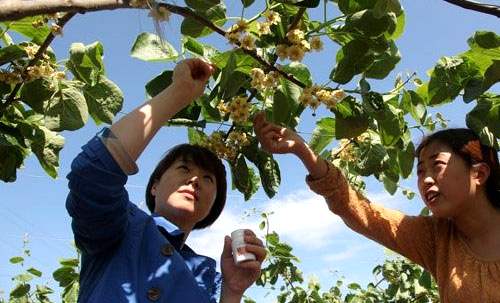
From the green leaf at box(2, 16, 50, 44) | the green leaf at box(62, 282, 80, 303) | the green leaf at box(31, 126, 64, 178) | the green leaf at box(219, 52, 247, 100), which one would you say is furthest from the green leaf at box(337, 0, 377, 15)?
the green leaf at box(62, 282, 80, 303)

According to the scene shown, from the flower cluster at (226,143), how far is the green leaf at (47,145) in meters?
0.46

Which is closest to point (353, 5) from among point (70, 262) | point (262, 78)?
point (262, 78)

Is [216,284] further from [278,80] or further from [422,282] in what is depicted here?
[422,282]

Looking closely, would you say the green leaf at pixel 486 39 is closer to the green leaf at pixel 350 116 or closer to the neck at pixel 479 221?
the green leaf at pixel 350 116

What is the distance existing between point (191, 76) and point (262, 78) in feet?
0.94

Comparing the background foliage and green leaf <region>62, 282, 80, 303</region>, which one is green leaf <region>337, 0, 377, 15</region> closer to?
the background foliage

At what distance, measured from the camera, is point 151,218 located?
51.4 inches

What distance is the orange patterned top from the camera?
1.67 meters

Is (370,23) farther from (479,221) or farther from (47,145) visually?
(47,145)

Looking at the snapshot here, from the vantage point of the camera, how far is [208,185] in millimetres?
1484

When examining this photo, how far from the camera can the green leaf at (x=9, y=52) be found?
1.52 metres

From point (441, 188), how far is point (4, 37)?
1399 millimetres

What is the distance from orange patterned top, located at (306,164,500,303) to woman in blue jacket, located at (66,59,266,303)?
0.47 m

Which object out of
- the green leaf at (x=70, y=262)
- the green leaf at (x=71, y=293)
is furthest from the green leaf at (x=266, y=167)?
the green leaf at (x=70, y=262)
